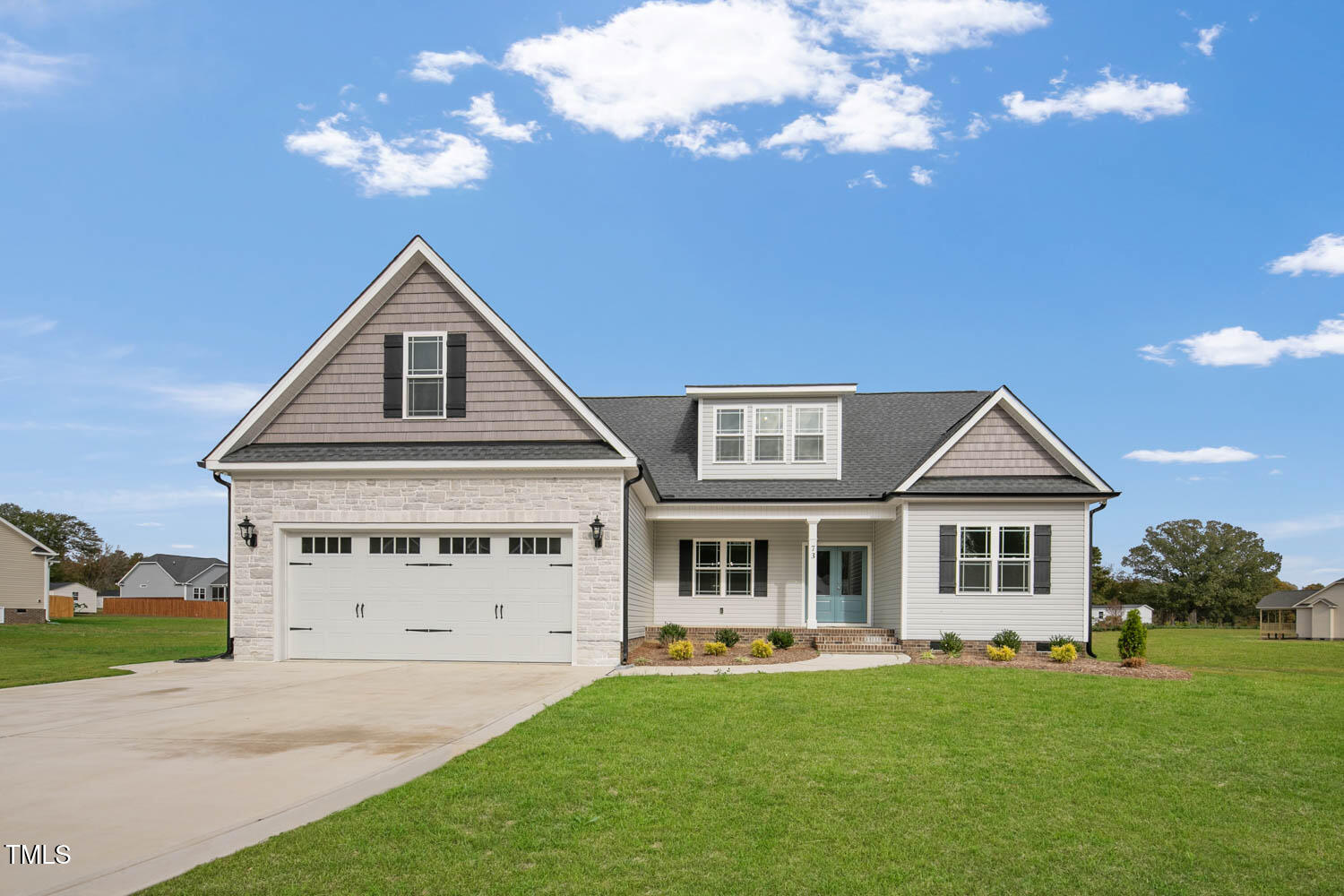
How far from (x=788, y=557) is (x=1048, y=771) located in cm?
1523

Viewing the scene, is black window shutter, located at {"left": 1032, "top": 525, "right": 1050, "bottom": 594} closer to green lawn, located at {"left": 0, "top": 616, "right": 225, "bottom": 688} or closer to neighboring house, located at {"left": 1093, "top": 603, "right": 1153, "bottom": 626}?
green lawn, located at {"left": 0, "top": 616, "right": 225, "bottom": 688}

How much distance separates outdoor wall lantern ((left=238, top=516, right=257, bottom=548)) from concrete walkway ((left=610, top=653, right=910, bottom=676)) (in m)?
7.35

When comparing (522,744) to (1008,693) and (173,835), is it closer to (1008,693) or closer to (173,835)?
(173,835)

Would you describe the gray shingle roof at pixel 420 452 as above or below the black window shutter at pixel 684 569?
above

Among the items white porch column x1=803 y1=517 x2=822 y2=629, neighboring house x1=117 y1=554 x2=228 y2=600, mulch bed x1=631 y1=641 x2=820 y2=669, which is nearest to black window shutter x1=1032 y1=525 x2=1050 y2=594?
white porch column x1=803 y1=517 x2=822 y2=629

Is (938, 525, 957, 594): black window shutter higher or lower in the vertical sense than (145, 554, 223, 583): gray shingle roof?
higher

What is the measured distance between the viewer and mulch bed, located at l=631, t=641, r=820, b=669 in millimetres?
17781

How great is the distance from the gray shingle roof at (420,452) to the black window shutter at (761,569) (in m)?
7.02

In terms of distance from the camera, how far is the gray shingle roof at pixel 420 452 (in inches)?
701

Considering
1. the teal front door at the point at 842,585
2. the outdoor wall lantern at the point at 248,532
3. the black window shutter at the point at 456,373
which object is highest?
the black window shutter at the point at 456,373

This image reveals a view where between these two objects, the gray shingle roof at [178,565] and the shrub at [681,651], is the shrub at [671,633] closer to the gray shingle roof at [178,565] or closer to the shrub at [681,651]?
the shrub at [681,651]

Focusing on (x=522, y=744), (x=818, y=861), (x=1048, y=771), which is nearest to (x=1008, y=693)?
(x=1048, y=771)

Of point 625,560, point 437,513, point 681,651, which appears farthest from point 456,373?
point 681,651

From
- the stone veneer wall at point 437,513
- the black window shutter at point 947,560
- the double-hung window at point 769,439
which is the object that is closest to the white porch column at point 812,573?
the double-hung window at point 769,439
